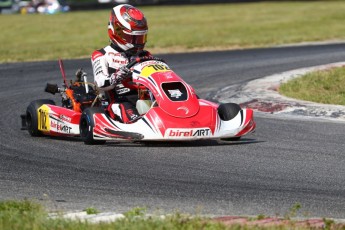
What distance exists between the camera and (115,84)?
10.3m

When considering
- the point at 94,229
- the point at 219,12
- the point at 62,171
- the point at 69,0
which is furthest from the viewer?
the point at 69,0

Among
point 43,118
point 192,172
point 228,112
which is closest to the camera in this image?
point 192,172

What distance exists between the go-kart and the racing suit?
0.13 m

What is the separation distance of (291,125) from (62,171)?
145 inches

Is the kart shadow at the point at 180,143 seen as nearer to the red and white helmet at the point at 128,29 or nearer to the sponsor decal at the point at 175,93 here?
the sponsor decal at the point at 175,93

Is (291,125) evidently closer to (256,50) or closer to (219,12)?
(256,50)

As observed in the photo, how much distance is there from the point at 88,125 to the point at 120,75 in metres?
0.72

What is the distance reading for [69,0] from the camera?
5931cm

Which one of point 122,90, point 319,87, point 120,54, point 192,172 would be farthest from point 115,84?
point 319,87

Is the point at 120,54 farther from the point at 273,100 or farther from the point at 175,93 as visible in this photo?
the point at 273,100

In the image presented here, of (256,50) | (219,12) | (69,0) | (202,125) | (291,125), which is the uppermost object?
(202,125)

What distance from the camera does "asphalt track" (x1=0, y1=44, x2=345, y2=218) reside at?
658 centimetres

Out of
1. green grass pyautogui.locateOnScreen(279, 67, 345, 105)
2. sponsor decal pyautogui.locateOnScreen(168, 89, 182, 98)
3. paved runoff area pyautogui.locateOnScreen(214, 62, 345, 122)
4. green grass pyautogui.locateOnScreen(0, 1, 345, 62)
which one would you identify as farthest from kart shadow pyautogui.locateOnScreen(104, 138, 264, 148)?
green grass pyautogui.locateOnScreen(0, 1, 345, 62)

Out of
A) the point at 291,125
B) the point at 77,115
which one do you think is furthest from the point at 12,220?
the point at 291,125
